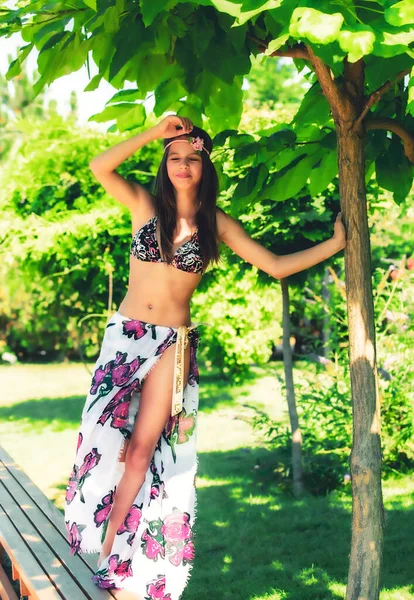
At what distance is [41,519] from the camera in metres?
3.64

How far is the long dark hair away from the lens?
9.83 ft

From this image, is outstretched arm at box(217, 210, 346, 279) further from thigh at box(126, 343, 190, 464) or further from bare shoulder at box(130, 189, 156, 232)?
thigh at box(126, 343, 190, 464)

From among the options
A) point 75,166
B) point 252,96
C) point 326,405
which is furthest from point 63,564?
point 252,96

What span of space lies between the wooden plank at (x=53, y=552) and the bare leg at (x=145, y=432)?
17cm

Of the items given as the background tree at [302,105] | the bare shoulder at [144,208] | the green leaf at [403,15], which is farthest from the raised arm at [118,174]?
the green leaf at [403,15]

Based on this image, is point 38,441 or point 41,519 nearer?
point 41,519

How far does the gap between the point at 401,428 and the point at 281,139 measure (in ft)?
12.6

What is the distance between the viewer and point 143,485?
3193mm

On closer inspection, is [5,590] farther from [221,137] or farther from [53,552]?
[221,137]

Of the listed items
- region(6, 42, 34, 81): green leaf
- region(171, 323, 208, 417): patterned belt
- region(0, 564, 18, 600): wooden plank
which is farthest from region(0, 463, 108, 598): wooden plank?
region(6, 42, 34, 81): green leaf

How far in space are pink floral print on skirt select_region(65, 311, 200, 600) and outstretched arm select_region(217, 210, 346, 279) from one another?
42 cm

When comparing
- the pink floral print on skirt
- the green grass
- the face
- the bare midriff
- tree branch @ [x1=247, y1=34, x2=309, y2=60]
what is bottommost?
the green grass

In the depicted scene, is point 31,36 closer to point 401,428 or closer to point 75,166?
point 401,428

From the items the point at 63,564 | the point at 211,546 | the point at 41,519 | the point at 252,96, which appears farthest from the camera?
the point at 252,96
